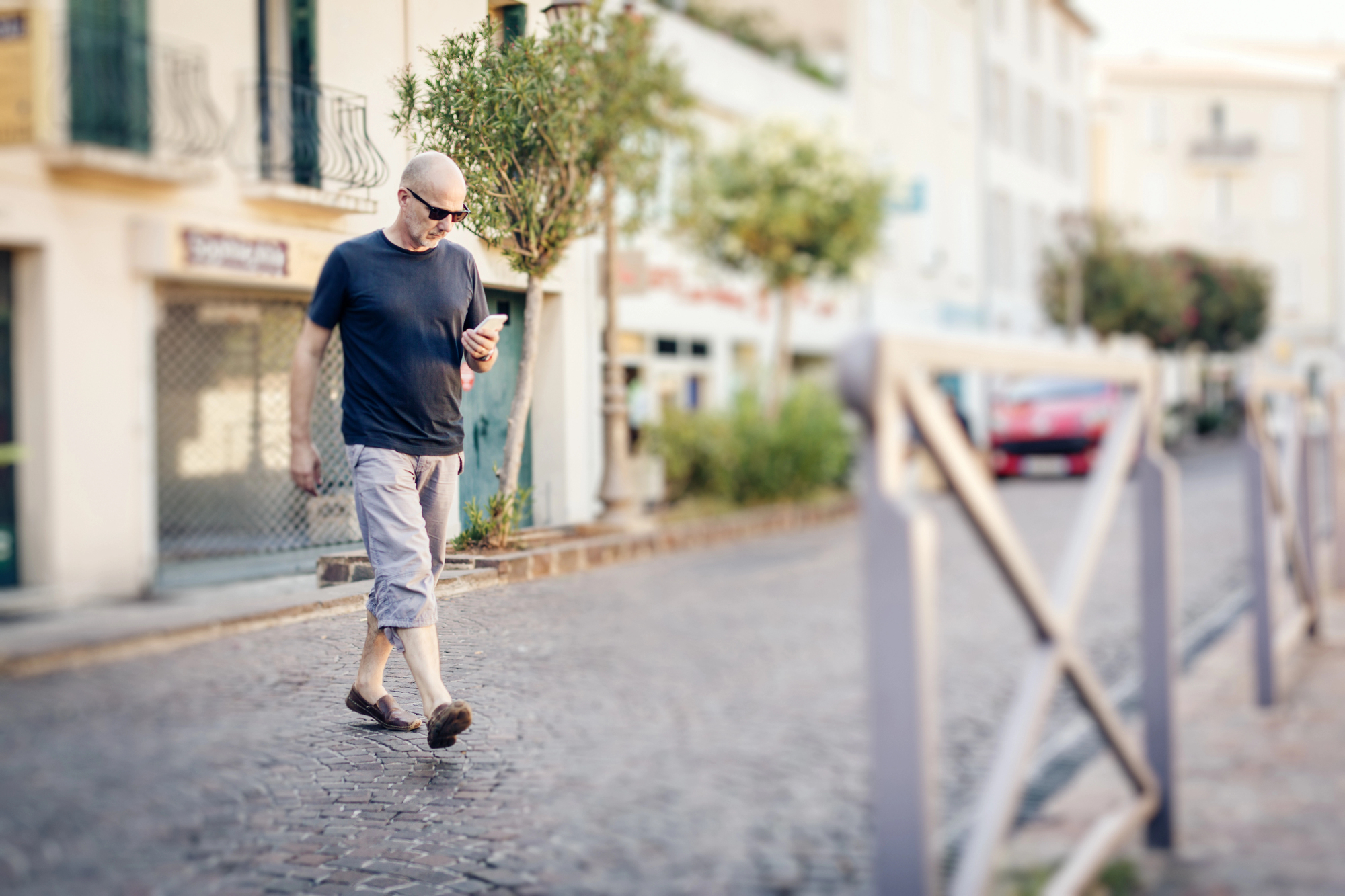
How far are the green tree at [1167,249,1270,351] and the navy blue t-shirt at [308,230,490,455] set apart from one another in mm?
45215

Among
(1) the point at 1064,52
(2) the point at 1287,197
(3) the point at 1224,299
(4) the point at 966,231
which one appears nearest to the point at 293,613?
(4) the point at 966,231

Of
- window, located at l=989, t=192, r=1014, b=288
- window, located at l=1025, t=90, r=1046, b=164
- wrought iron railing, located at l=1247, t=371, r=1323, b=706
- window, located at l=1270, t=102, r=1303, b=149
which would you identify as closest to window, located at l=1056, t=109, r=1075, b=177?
window, located at l=1025, t=90, r=1046, b=164

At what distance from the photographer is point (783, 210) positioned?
18.8 metres

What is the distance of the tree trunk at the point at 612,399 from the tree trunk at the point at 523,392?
133 mm

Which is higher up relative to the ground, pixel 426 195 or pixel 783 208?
pixel 783 208

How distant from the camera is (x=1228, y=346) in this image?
47.5m

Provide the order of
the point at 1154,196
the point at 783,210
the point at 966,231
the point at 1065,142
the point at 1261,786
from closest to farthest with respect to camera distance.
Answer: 1. the point at 1261,786
2. the point at 783,210
3. the point at 966,231
4. the point at 1065,142
5. the point at 1154,196

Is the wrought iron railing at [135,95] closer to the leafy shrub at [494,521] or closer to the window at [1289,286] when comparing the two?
the leafy shrub at [494,521]

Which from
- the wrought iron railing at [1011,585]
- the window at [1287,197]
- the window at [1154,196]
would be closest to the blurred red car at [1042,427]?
the wrought iron railing at [1011,585]

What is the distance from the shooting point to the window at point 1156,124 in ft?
184

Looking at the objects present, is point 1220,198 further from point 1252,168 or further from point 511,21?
point 511,21

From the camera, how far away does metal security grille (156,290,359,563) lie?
53cm

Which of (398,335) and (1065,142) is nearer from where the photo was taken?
(398,335)

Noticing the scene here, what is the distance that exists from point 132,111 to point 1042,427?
20915 mm
